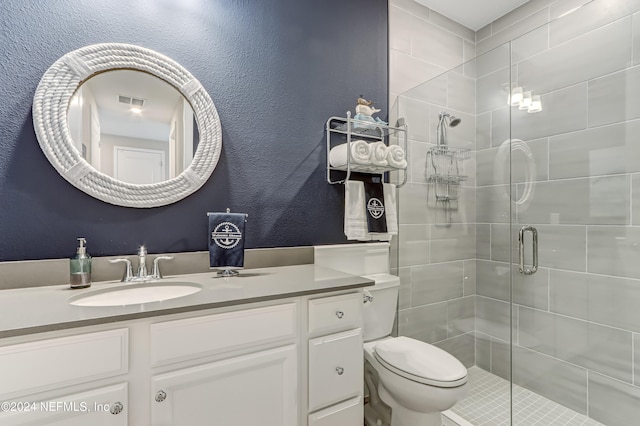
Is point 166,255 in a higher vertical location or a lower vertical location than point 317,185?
lower

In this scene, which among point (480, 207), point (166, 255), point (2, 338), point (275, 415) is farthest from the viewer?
point (480, 207)

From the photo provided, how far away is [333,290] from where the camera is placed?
116 centimetres

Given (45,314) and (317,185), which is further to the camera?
(317,185)

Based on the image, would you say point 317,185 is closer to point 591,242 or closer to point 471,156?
point 471,156

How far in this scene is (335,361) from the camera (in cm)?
117

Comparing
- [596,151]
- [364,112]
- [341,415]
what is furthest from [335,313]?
[596,151]

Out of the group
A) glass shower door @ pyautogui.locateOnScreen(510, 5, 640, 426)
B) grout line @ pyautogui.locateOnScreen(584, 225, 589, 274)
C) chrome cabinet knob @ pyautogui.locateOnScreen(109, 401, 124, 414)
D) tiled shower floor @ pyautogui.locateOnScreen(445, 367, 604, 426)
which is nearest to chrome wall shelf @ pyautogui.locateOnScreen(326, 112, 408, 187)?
glass shower door @ pyautogui.locateOnScreen(510, 5, 640, 426)

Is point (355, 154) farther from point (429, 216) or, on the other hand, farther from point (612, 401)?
point (612, 401)

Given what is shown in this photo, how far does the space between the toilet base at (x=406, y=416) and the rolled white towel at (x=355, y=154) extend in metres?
1.14

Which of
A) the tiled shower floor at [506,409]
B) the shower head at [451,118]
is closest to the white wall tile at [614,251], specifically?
the tiled shower floor at [506,409]

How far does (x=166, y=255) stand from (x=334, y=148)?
1.01 meters

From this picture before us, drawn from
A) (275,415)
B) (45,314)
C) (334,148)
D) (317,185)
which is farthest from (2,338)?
(334,148)

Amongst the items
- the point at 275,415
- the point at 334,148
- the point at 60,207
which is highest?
the point at 334,148

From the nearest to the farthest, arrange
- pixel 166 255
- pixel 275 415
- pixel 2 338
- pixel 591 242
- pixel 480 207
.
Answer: pixel 2 338, pixel 275 415, pixel 166 255, pixel 591 242, pixel 480 207
